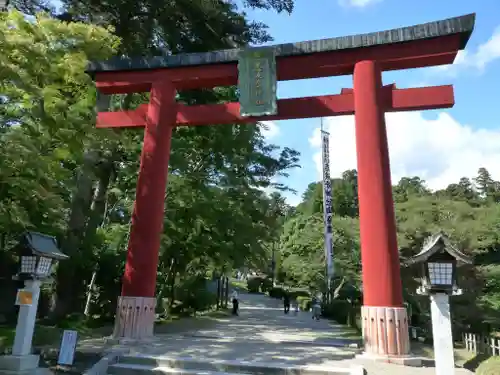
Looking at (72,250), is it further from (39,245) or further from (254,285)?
(254,285)

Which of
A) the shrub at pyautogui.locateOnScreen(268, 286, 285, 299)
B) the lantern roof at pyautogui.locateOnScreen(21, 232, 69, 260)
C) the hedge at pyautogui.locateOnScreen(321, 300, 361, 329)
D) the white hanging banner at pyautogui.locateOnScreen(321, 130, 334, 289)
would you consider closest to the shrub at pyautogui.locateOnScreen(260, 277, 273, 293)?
the shrub at pyautogui.locateOnScreen(268, 286, 285, 299)

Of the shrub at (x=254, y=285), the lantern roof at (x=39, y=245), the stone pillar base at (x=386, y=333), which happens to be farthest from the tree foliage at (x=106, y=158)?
the shrub at (x=254, y=285)

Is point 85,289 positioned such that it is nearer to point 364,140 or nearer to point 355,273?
point 364,140

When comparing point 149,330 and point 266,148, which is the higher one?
point 266,148

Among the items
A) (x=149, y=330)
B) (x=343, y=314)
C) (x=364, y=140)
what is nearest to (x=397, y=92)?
(x=364, y=140)

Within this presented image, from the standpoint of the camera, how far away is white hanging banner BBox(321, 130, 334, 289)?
25219 mm

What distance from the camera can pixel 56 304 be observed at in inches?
520

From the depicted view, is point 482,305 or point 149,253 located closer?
point 149,253

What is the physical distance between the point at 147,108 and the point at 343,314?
54.7ft

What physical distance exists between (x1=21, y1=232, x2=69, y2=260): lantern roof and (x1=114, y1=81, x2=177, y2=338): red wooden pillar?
7.93 feet

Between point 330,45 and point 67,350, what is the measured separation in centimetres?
904

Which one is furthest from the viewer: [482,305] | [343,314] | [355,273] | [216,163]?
[355,273]

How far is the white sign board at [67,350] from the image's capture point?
7.36 m

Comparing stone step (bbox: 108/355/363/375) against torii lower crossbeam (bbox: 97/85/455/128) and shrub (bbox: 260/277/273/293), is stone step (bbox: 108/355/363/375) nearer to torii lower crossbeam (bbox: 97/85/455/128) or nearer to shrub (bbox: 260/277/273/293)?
torii lower crossbeam (bbox: 97/85/455/128)
